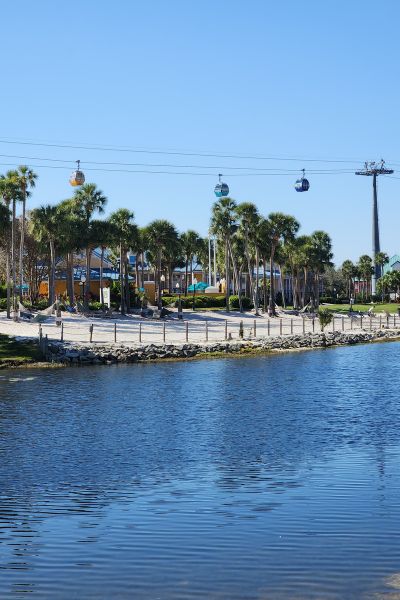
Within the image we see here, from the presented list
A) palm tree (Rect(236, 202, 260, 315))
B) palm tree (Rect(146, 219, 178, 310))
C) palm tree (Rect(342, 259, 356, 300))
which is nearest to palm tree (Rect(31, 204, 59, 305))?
palm tree (Rect(146, 219, 178, 310))

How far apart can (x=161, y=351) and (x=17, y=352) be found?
10128 millimetres

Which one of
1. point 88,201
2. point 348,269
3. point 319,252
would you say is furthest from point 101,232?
point 348,269

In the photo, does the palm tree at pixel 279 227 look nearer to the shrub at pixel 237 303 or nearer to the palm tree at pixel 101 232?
the shrub at pixel 237 303

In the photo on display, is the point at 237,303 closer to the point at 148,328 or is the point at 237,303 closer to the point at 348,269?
the point at 148,328

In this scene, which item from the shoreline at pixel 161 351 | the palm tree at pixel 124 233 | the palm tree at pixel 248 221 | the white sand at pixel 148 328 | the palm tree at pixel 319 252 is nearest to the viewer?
the shoreline at pixel 161 351

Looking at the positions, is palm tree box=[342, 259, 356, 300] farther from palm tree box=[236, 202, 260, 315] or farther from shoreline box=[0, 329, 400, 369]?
shoreline box=[0, 329, 400, 369]

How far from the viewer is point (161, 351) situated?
63.3 m

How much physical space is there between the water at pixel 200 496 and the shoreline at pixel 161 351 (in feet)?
55.2

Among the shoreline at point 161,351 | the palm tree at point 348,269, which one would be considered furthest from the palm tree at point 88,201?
the palm tree at point 348,269

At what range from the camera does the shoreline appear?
193 ft

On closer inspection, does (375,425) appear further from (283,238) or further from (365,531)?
(283,238)

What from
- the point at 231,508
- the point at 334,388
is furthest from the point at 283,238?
the point at 231,508

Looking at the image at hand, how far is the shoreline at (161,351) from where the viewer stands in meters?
58.7

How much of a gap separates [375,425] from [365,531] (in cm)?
1553
